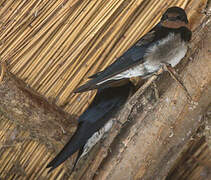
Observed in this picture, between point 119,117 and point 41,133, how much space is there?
76cm

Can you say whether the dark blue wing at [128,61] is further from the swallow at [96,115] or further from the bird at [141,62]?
the swallow at [96,115]

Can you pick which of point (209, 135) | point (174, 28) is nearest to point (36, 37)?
point (174, 28)

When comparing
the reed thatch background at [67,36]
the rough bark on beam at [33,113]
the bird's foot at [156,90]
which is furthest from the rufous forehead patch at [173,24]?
the rough bark on beam at [33,113]

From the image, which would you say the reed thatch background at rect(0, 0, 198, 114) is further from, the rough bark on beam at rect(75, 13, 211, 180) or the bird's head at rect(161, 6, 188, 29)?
the rough bark on beam at rect(75, 13, 211, 180)

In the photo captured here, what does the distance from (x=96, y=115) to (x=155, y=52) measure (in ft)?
1.47

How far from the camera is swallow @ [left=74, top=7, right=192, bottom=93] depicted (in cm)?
147

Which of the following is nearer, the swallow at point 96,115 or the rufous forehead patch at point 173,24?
the swallow at point 96,115

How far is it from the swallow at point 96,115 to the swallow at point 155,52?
0.15m

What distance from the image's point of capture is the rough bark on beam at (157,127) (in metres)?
1.22

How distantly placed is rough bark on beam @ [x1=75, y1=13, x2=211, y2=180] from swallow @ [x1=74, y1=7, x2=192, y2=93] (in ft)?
0.27

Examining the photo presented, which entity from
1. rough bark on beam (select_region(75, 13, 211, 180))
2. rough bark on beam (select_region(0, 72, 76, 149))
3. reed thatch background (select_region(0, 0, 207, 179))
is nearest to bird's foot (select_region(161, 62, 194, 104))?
rough bark on beam (select_region(75, 13, 211, 180))

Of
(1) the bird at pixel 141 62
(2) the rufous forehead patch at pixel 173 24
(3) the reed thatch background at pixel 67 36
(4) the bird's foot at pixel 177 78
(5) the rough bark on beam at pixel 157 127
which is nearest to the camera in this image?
(5) the rough bark on beam at pixel 157 127

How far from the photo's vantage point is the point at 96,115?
1635 millimetres

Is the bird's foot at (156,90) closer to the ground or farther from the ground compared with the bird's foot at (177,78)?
closer to the ground
